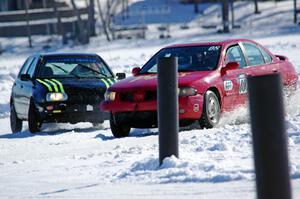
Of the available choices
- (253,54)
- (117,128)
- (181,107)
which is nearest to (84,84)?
(117,128)

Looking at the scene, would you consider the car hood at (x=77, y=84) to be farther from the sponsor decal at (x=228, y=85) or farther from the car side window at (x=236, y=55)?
the sponsor decal at (x=228, y=85)

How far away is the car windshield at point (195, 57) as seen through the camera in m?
13.5

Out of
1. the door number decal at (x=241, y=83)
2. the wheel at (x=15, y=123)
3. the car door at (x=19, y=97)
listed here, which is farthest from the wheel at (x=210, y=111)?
the wheel at (x=15, y=123)

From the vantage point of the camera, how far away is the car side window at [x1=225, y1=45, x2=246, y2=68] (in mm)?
13856

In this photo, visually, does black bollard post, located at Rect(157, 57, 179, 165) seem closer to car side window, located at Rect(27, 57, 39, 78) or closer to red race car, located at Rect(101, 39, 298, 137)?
red race car, located at Rect(101, 39, 298, 137)

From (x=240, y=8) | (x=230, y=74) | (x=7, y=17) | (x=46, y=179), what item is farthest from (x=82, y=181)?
(x=7, y=17)

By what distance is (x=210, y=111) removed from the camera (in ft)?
41.4

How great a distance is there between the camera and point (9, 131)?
54.0ft

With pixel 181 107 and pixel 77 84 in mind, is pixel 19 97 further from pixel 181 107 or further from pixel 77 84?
pixel 181 107

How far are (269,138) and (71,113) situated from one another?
10170mm

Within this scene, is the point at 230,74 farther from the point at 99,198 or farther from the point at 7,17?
the point at 7,17

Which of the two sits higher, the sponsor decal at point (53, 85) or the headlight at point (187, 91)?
the headlight at point (187, 91)

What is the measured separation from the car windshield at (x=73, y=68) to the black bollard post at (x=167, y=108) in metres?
7.46

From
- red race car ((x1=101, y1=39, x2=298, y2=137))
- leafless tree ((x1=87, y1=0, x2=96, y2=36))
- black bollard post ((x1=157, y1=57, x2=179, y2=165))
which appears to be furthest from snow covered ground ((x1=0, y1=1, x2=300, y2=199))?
leafless tree ((x1=87, y1=0, x2=96, y2=36))
